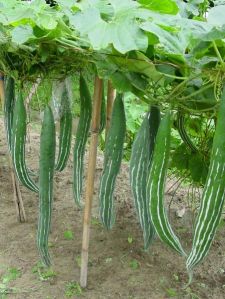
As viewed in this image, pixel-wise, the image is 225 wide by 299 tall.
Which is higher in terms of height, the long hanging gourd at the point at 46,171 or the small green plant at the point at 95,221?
the long hanging gourd at the point at 46,171

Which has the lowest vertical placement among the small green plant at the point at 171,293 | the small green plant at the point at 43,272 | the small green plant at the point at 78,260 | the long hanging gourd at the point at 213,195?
the small green plant at the point at 171,293

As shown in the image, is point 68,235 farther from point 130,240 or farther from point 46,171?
point 46,171

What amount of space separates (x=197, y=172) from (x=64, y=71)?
35.8 inches

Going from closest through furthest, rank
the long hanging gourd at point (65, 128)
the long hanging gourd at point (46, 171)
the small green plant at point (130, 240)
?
1. the long hanging gourd at point (46, 171)
2. the long hanging gourd at point (65, 128)
3. the small green plant at point (130, 240)

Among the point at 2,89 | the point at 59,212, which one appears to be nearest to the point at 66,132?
the point at 2,89

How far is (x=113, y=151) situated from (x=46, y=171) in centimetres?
39

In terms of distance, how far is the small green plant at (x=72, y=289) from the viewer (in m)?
2.54

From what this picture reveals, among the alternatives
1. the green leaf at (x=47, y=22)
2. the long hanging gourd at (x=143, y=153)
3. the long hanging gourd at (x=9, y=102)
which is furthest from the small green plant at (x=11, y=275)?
the green leaf at (x=47, y=22)

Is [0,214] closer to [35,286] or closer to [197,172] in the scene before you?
[35,286]

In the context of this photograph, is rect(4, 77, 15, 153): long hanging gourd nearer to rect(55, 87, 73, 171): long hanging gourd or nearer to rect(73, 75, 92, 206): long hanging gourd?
rect(55, 87, 73, 171): long hanging gourd

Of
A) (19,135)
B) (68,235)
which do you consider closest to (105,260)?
(68,235)

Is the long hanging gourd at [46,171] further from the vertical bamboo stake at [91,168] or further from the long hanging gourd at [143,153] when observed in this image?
the long hanging gourd at [143,153]

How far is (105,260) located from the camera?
Answer: 9.22 ft

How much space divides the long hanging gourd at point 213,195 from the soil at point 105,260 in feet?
3.52
